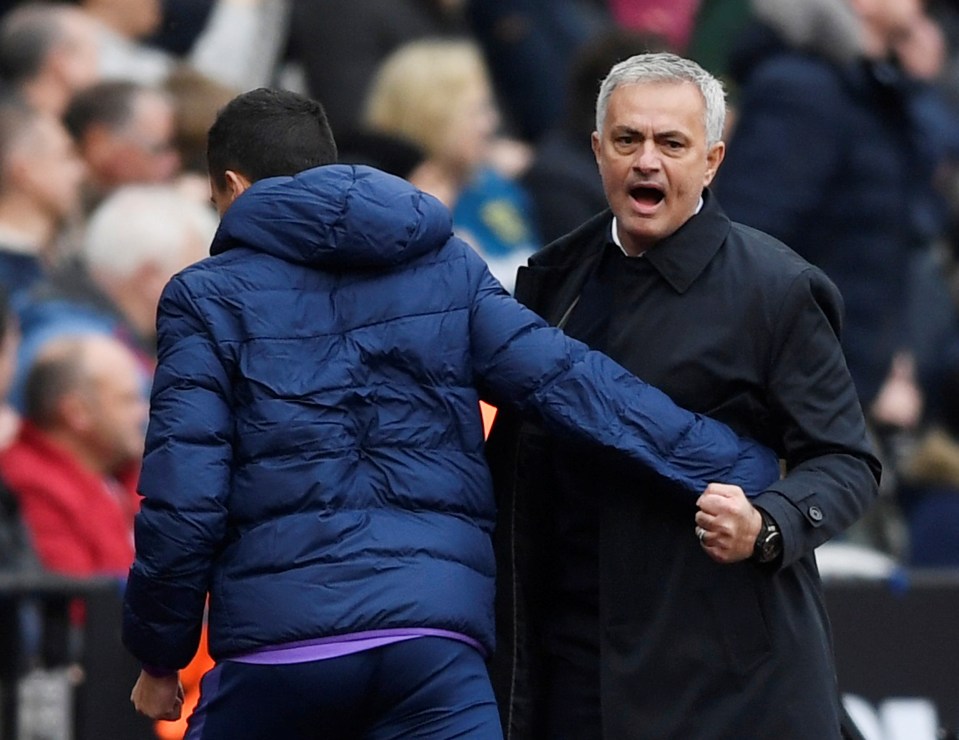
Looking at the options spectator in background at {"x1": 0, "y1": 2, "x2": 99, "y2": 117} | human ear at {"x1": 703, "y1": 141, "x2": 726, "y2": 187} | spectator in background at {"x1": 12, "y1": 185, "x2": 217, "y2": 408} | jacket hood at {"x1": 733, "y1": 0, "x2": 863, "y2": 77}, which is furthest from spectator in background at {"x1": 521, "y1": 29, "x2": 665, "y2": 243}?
human ear at {"x1": 703, "y1": 141, "x2": 726, "y2": 187}

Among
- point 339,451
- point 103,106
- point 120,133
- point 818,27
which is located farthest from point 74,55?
point 339,451

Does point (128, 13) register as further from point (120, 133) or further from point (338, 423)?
point (338, 423)

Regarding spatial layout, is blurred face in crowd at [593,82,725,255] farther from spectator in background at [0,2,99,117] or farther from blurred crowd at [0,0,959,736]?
spectator in background at [0,2,99,117]

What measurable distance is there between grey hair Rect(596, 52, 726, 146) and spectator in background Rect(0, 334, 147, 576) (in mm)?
3169

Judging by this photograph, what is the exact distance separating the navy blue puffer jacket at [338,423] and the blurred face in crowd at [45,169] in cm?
365

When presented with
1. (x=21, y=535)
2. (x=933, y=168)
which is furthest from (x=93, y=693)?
(x=933, y=168)

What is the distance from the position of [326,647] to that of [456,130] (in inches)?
184

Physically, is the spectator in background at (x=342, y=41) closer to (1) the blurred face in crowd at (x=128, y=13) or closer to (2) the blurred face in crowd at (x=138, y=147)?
(1) the blurred face in crowd at (x=128, y=13)

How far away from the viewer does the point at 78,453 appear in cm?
771

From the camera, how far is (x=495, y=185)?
9.34 metres

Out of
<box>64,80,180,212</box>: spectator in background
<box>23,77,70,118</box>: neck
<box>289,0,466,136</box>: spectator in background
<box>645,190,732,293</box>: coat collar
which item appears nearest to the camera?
<box>645,190,732,293</box>: coat collar

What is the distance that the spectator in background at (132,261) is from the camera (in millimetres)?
8258

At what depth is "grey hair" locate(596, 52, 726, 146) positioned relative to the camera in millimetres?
4734

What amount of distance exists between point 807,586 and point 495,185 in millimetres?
4758
